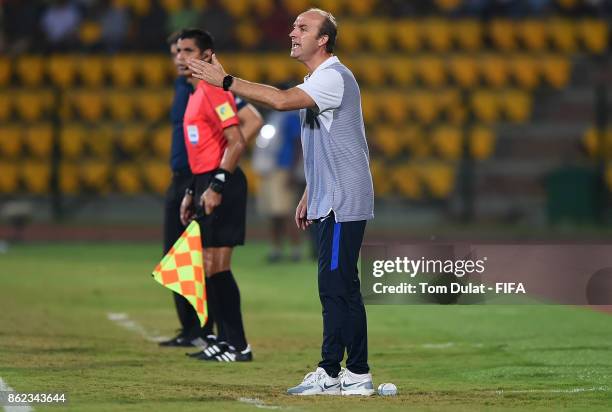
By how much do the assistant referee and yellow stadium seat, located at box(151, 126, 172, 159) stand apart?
1602 cm

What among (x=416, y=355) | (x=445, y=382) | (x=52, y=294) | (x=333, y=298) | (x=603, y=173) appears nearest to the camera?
(x=333, y=298)

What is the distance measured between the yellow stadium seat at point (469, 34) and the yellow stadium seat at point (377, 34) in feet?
4.09

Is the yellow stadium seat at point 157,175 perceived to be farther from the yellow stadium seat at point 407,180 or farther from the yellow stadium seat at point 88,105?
the yellow stadium seat at point 407,180

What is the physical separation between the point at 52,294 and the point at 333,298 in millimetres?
6807

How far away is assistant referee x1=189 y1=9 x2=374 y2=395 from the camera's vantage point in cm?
767

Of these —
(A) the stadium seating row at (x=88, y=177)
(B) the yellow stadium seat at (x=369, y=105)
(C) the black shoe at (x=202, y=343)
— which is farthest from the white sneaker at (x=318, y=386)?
(B) the yellow stadium seat at (x=369, y=105)

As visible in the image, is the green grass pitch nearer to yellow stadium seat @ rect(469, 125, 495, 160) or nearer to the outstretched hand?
the outstretched hand

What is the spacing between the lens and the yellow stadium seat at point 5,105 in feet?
78.1

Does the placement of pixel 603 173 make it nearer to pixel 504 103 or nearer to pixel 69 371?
pixel 504 103

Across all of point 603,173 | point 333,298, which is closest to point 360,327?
point 333,298

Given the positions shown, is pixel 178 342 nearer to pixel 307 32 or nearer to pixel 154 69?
pixel 307 32

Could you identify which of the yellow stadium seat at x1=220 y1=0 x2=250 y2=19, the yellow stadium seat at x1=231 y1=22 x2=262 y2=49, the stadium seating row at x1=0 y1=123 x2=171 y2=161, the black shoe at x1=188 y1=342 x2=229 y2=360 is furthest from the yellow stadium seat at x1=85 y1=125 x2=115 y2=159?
the black shoe at x1=188 y1=342 x2=229 y2=360

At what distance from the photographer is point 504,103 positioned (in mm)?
24531

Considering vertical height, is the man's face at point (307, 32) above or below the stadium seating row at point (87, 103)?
below
